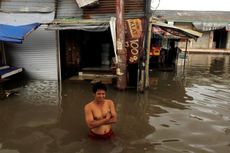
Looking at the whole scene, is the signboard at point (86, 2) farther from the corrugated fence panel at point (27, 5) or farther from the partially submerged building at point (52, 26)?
the corrugated fence panel at point (27, 5)

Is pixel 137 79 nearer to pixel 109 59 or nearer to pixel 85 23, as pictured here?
pixel 85 23

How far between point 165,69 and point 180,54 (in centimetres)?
285

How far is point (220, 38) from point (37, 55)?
2634cm

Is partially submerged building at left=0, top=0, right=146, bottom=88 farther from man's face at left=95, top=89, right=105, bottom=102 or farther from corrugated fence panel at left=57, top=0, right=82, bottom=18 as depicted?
man's face at left=95, top=89, right=105, bottom=102

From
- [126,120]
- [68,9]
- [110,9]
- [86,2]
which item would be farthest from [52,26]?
[126,120]

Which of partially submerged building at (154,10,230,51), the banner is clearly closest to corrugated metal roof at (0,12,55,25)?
the banner

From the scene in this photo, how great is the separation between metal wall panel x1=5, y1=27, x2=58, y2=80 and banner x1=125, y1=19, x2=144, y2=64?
10.9ft

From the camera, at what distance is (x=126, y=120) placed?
6.48m

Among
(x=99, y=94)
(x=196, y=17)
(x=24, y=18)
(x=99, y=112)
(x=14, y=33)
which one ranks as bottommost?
(x=99, y=112)

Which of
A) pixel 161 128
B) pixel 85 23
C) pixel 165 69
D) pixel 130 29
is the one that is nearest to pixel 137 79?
pixel 130 29

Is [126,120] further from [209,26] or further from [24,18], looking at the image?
[209,26]

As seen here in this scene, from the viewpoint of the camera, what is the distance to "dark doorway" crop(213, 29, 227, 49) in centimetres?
3105

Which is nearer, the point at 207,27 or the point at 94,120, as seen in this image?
the point at 94,120

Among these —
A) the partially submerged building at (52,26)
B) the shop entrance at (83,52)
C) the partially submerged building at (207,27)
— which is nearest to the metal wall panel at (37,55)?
the partially submerged building at (52,26)
